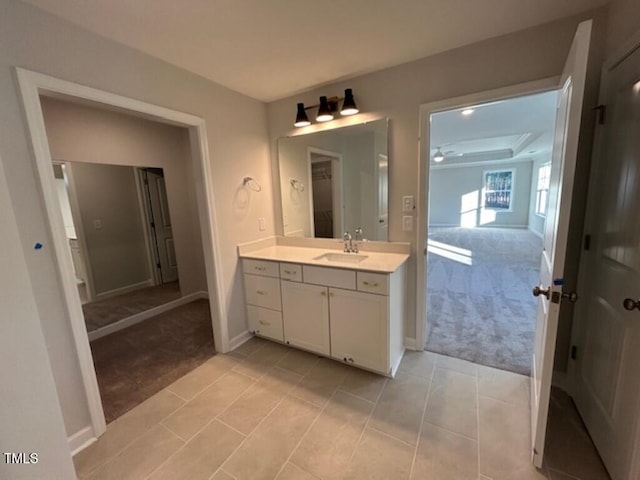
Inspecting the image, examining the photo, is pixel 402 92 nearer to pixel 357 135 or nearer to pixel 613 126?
pixel 357 135

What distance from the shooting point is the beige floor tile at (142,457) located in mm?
1431

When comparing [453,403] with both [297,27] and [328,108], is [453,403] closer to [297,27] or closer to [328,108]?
[328,108]

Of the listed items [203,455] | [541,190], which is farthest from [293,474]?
[541,190]

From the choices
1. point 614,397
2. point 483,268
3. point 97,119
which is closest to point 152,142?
point 97,119

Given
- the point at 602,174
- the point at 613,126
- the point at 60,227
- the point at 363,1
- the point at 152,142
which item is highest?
the point at 363,1

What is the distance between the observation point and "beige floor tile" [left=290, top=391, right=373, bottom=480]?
4.71 feet

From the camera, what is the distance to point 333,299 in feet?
7.09

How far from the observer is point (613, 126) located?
56.7 inches

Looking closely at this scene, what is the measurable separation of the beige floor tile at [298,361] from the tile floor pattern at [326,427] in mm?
17

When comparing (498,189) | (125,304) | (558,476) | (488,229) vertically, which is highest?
(498,189)

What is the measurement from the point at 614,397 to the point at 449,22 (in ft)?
7.29

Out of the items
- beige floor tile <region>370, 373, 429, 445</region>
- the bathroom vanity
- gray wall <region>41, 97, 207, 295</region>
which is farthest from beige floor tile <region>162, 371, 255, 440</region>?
gray wall <region>41, 97, 207, 295</region>

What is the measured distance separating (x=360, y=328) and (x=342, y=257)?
27.3 inches

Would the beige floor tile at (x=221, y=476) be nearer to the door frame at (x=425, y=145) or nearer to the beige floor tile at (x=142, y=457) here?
the beige floor tile at (x=142, y=457)
